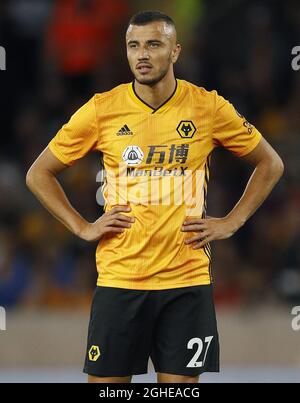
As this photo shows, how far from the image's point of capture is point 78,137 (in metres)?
5.46

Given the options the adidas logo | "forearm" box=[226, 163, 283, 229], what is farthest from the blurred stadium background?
the adidas logo

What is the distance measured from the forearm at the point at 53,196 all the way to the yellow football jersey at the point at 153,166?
5.1 inches

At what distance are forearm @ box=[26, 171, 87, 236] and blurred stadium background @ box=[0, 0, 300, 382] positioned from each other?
113 inches

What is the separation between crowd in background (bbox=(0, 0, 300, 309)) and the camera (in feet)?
31.0

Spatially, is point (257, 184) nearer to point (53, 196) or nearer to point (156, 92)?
point (156, 92)

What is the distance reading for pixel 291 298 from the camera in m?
9.29

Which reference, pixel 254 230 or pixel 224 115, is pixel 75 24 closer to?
pixel 254 230

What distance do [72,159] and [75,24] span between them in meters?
5.06

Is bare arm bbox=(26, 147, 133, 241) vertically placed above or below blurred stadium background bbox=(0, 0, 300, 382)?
below

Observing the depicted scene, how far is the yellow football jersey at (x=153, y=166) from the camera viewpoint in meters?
5.30

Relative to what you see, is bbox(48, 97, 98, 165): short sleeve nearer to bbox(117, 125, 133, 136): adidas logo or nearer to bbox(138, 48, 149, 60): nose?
bbox(117, 125, 133, 136): adidas logo

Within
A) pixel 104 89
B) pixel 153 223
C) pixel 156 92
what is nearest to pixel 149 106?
pixel 156 92

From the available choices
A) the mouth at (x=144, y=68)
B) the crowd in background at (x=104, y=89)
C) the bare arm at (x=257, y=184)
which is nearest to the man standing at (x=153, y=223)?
the mouth at (x=144, y=68)

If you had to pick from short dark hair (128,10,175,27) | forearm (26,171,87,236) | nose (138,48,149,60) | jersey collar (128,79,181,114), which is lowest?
forearm (26,171,87,236)
